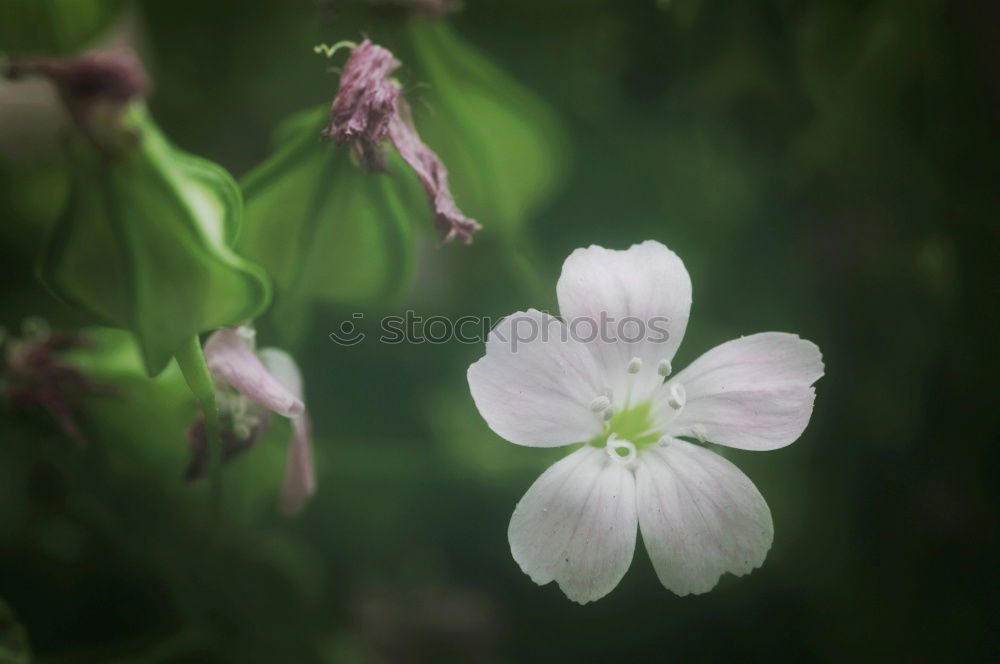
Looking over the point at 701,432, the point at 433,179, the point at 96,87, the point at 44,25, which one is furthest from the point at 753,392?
the point at 44,25

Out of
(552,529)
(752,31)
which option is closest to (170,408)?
(552,529)

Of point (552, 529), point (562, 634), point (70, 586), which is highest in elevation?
point (552, 529)

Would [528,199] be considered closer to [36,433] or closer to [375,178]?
[375,178]

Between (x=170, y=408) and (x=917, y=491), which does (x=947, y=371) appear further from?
(x=170, y=408)

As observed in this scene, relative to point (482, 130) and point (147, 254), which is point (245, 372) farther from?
point (482, 130)

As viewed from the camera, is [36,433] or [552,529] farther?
[36,433]

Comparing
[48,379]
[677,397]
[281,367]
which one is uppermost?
[677,397]

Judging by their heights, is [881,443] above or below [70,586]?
above
